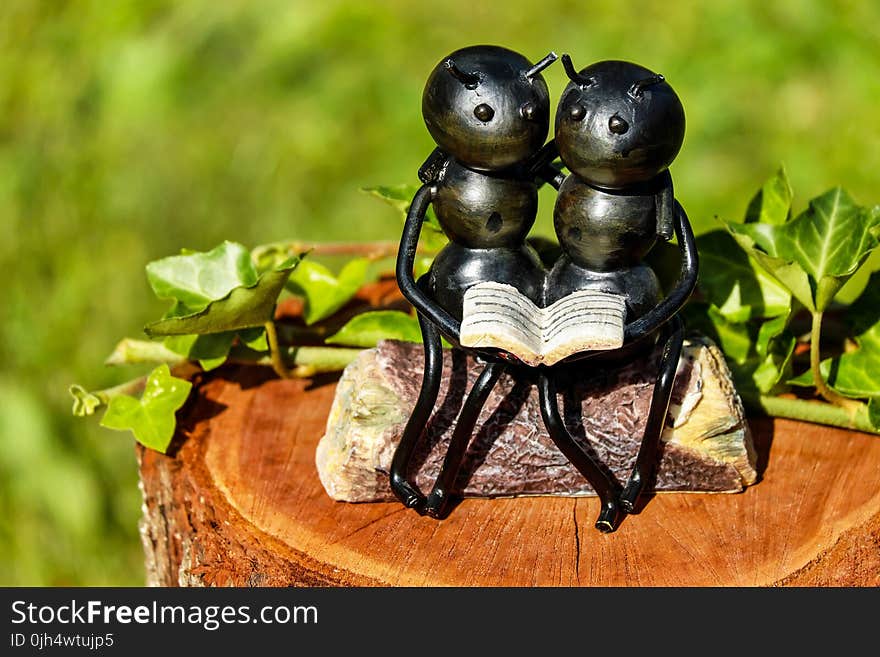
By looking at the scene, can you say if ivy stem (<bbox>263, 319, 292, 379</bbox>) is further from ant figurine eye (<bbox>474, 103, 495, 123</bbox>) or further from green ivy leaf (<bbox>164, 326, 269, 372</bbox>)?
ant figurine eye (<bbox>474, 103, 495, 123</bbox>)

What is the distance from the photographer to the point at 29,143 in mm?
3586

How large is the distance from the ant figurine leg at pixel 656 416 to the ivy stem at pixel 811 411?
325mm

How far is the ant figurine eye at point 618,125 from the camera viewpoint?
1538 millimetres

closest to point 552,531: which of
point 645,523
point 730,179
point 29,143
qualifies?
point 645,523

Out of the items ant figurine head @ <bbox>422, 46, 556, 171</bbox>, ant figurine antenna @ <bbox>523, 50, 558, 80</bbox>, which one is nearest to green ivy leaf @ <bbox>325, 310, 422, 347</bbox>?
ant figurine head @ <bbox>422, 46, 556, 171</bbox>

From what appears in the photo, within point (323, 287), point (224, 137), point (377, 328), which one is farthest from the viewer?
point (224, 137)

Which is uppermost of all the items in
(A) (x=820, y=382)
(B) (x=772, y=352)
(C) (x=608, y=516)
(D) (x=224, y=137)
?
(D) (x=224, y=137)

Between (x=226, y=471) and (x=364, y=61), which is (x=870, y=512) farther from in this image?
(x=364, y=61)

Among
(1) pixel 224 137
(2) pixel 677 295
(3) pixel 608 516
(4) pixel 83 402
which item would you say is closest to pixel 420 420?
(3) pixel 608 516

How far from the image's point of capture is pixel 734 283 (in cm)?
206

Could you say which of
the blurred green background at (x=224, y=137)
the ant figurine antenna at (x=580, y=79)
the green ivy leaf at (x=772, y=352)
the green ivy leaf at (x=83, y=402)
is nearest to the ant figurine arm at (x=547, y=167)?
the ant figurine antenna at (x=580, y=79)

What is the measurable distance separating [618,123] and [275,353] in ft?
2.81

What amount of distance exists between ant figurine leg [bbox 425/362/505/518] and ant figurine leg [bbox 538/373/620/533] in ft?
0.27

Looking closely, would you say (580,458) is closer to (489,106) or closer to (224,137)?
(489,106)
